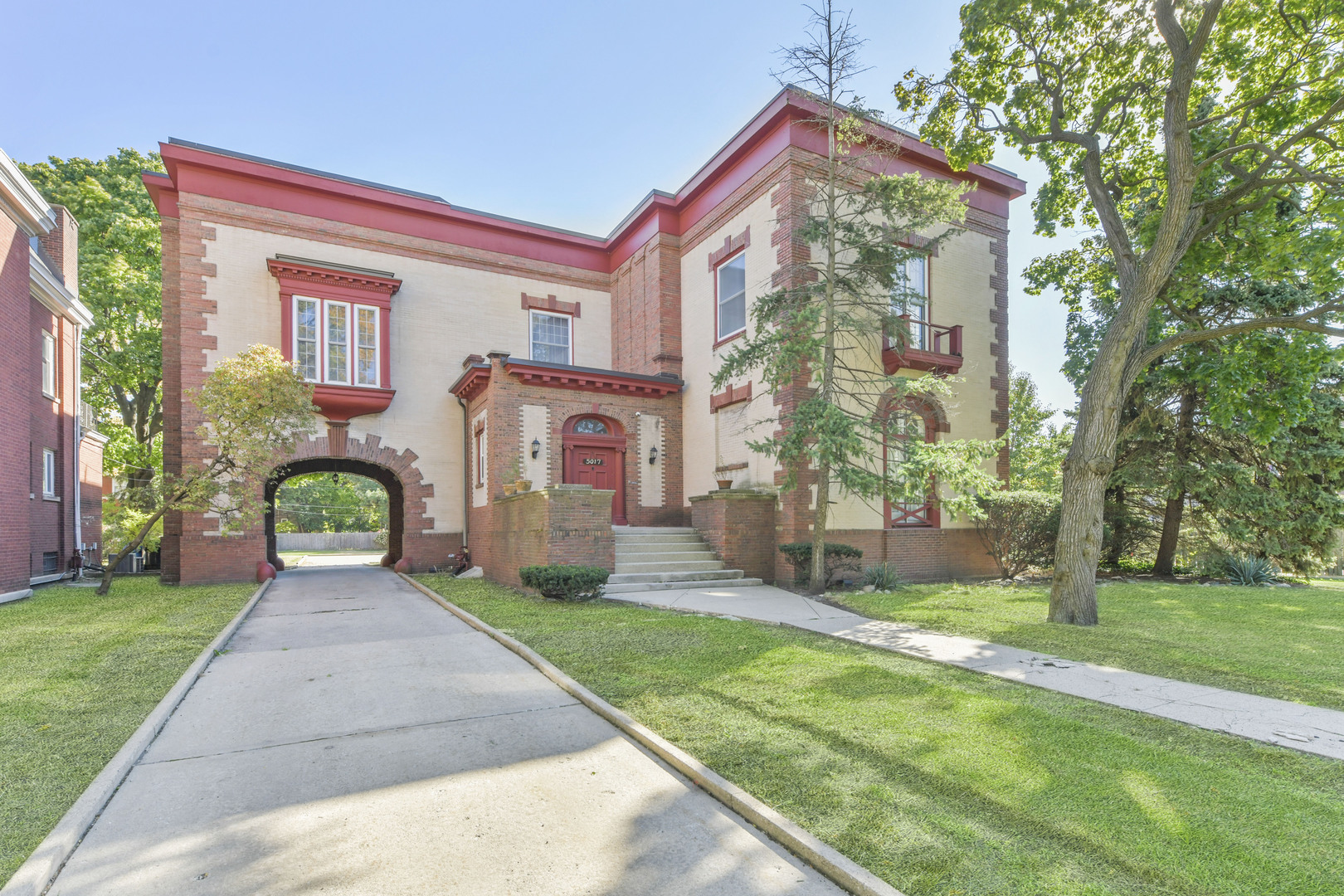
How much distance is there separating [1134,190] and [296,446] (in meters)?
17.7

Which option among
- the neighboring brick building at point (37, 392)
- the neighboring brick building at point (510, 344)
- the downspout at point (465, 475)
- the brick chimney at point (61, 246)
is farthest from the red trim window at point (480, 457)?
the brick chimney at point (61, 246)

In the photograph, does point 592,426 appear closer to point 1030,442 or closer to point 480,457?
point 480,457

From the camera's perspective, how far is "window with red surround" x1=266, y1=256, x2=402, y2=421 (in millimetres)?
15453

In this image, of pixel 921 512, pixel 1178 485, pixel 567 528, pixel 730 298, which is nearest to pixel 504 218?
pixel 730 298

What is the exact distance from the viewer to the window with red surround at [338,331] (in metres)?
15.5

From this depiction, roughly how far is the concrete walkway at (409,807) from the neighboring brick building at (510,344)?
762 cm

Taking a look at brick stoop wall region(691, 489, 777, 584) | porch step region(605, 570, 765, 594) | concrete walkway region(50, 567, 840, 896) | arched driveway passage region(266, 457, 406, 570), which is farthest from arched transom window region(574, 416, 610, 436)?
concrete walkway region(50, 567, 840, 896)

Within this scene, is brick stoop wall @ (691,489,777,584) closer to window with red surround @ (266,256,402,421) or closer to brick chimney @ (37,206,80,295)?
window with red surround @ (266,256,402,421)

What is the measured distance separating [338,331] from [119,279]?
1218cm

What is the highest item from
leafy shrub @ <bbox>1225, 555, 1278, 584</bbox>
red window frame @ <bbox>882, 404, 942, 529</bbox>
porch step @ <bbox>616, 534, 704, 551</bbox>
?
red window frame @ <bbox>882, 404, 942, 529</bbox>

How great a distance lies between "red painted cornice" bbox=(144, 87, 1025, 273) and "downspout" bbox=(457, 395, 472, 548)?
4.69 meters

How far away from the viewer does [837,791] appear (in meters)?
3.50

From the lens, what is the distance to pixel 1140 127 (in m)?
11.4

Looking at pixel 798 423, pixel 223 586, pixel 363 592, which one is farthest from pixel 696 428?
pixel 223 586
